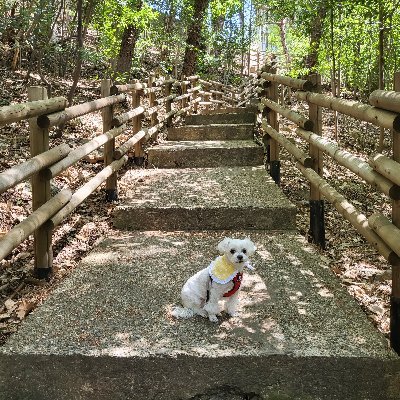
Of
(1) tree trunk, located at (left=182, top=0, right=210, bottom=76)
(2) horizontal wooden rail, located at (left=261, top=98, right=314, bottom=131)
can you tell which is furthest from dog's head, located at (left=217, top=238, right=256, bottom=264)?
(1) tree trunk, located at (left=182, top=0, right=210, bottom=76)

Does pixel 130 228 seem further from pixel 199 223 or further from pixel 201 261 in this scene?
pixel 201 261

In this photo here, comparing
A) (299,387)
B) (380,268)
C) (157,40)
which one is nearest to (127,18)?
(157,40)

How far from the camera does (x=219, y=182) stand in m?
6.04

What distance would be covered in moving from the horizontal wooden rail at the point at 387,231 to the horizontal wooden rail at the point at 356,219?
7cm

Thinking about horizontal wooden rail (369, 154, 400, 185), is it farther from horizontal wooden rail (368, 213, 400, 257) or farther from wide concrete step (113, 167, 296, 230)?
wide concrete step (113, 167, 296, 230)

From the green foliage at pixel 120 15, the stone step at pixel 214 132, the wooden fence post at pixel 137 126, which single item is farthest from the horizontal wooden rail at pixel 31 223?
the green foliage at pixel 120 15

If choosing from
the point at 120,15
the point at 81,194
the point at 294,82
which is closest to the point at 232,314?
the point at 81,194

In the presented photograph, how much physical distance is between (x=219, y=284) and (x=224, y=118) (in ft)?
26.3

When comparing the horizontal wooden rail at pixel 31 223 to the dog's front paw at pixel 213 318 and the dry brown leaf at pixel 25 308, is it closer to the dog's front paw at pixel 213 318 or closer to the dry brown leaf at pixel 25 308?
the dry brown leaf at pixel 25 308

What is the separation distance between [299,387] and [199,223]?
2508 mm

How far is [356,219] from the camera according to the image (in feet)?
11.3

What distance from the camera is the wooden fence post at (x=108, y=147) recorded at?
19.0 feet

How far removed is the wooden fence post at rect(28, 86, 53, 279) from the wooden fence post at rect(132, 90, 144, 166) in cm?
354

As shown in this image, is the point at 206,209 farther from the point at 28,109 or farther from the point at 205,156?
the point at 205,156
